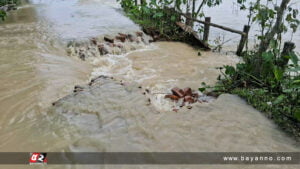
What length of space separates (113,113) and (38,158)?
1.07m

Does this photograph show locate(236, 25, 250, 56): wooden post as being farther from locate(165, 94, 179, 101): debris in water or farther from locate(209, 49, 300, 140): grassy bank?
locate(165, 94, 179, 101): debris in water

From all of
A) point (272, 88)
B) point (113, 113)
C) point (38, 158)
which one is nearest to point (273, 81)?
point (272, 88)

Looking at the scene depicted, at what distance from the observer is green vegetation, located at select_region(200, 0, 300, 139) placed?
2.90 meters

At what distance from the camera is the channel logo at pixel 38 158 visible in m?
2.22

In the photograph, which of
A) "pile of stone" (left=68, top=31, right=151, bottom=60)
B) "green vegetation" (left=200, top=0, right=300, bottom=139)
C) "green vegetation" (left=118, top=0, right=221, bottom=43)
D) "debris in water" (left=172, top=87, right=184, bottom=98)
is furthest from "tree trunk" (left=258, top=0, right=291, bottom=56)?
"pile of stone" (left=68, top=31, right=151, bottom=60)

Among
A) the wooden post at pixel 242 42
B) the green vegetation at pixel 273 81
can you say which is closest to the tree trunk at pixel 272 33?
the green vegetation at pixel 273 81

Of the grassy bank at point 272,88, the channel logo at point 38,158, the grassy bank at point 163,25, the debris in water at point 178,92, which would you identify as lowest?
the channel logo at point 38,158

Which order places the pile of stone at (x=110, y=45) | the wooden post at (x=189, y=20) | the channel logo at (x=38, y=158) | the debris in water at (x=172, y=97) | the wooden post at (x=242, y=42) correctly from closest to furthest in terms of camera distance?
the channel logo at (x=38, y=158) < the debris in water at (x=172, y=97) < the pile of stone at (x=110, y=45) < the wooden post at (x=242, y=42) < the wooden post at (x=189, y=20)

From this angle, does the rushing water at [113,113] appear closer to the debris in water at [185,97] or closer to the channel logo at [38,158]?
the channel logo at [38,158]

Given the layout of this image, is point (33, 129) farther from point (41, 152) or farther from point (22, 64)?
point (22, 64)

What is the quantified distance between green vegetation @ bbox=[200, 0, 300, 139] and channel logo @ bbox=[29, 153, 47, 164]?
263 centimetres

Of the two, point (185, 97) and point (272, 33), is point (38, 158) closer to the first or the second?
point (185, 97)

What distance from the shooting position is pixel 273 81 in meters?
3.54

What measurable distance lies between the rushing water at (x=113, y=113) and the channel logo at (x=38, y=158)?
0.10 m
